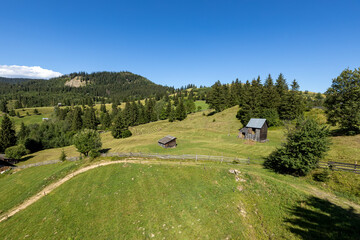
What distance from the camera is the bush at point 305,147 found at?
1995 centimetres

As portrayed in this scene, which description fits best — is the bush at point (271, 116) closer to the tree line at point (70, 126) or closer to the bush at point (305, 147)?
the bush at point (305, 147)

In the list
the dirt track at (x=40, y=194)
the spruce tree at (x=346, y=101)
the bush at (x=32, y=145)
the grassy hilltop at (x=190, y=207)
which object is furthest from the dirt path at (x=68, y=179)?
the bush at (x=32, y=145)

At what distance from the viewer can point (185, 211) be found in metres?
14.9

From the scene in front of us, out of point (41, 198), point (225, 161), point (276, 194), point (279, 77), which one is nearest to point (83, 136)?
point (41, 198)

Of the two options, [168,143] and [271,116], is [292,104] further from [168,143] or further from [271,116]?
[168,143]

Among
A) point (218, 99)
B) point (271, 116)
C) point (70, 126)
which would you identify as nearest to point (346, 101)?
point (271, 116)

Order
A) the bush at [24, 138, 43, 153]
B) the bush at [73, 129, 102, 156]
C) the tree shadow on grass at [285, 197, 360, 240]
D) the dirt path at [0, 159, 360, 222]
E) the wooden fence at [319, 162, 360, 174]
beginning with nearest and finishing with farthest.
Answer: the tree shadow on grass at [285, 197, 360, 240], the dirt path at [0, 159, 360, 222], the wooden fence at [319, 162, 360, 174], the bush at [73, 129, 102, 156], the bush at [24, 138, 43, 153]

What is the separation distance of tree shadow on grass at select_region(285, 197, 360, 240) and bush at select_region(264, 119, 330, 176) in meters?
6.60

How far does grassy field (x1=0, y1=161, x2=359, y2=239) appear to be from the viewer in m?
12.4

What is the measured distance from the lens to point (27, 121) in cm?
13438

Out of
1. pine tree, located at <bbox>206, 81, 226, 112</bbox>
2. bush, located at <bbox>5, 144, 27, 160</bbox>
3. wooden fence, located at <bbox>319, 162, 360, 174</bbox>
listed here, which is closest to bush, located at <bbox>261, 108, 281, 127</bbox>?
pine tree, located at <bbox>206, 81, 226, 112</bbox>

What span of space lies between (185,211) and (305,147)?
1715cm

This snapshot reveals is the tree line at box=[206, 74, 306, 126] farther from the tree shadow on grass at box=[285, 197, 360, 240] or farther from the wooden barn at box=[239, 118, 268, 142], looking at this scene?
the tree shadow on grass at box=[285, 197, 360, 240]

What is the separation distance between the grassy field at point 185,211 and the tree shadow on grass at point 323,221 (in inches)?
2.2
